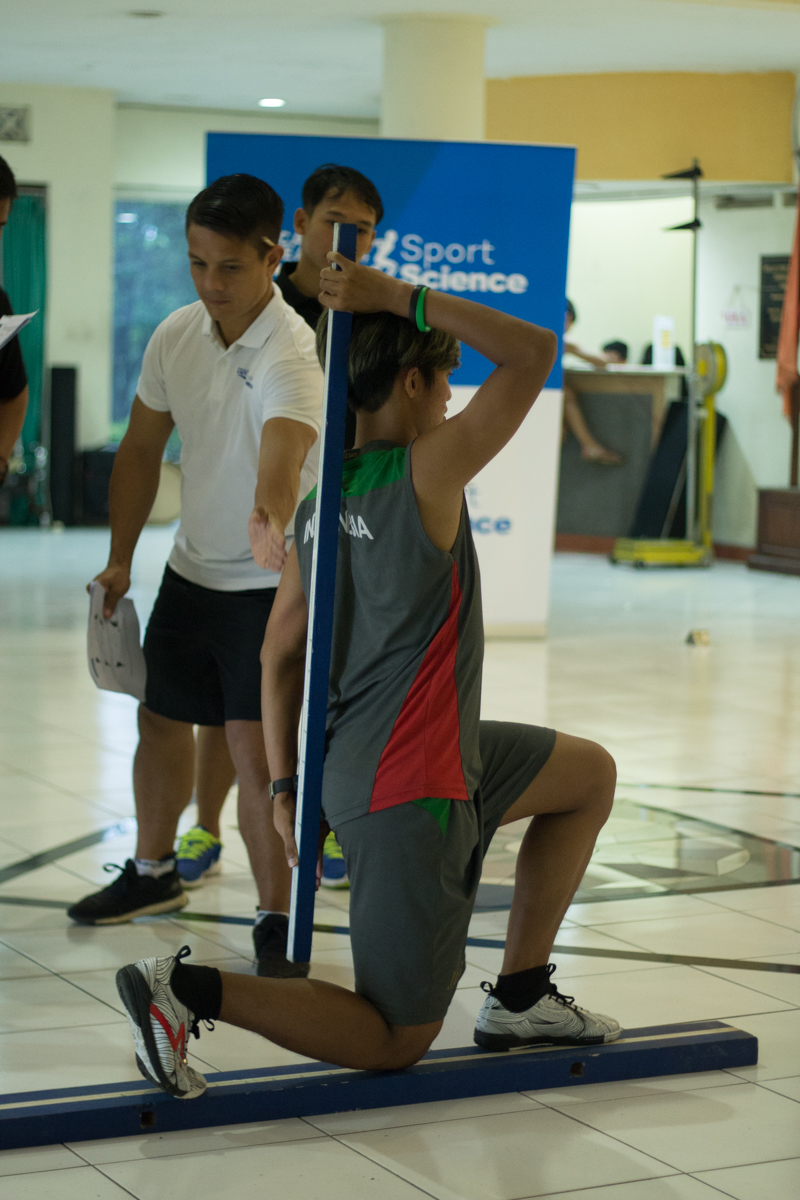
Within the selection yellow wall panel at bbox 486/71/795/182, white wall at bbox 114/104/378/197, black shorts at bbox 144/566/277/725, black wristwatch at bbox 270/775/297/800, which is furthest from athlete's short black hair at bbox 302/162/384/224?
white wall at bbox 114/104/378/197

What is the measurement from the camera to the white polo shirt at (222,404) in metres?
2.95

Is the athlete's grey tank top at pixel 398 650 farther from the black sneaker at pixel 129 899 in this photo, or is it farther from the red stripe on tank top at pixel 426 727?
the black sneaker at pixel 129 899

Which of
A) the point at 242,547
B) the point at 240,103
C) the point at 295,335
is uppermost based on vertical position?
the point at 240,103

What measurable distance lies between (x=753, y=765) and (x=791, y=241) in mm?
7408

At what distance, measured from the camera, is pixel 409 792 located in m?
2.13

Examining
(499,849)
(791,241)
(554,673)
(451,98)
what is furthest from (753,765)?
(791,241)

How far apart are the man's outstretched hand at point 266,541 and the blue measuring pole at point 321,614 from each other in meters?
0.36

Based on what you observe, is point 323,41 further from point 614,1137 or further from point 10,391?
point 614,1137

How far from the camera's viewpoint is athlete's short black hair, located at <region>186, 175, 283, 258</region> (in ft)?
9.09

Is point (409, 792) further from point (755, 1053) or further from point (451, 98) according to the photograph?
point (451, 98)

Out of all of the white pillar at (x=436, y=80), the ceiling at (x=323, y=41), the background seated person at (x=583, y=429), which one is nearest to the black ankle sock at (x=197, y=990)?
the white pillar at (x=436, y=80)

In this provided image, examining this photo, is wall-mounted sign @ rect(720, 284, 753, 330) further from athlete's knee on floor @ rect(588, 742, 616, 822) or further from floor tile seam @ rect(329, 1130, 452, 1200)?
floor tile seam @ rect(329, 1130, 452, 1200)

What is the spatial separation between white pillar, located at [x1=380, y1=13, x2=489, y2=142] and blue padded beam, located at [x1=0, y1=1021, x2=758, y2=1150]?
20.8ft

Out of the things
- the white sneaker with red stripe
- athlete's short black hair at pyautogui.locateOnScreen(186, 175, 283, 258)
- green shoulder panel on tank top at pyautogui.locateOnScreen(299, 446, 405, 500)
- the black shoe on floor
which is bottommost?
the black shoe on floor
